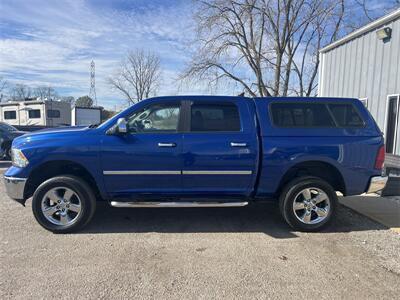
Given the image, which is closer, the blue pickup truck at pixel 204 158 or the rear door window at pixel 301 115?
the blue pickup truck at pixel 204 158

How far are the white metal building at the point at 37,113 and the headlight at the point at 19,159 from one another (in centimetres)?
2129

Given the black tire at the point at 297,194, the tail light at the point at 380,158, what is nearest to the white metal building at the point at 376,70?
the tail light at the point at 380,158

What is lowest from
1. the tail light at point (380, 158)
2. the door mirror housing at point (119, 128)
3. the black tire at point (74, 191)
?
the black tire at point (74, 191)

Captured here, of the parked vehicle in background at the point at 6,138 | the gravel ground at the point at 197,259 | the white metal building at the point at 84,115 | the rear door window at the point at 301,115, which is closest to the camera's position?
the gravel ground at the point at 197,259

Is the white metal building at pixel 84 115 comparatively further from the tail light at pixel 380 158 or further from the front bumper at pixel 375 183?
the tail light at pixel 380 158

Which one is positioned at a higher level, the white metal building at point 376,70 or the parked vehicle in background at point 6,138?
the white metal building at point 376,70

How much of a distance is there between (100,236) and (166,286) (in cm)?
165

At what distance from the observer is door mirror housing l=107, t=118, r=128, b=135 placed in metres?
4.42

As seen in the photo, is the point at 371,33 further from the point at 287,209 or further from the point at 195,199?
the point at 195,199

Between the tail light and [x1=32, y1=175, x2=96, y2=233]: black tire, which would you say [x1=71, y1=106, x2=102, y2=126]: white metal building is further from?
the tail light

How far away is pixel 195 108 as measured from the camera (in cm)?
479

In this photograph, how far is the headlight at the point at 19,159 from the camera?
4.54 metres

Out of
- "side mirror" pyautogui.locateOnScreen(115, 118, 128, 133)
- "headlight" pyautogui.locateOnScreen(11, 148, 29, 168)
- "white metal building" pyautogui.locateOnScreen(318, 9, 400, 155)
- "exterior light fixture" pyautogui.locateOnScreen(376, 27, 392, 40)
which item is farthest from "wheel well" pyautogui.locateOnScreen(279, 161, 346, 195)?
"exterior light fixture" pyautogui.locateOnScreen(376, 27, 392, 40)

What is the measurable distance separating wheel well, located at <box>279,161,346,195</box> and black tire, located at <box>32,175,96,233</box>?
2775 millimetres
